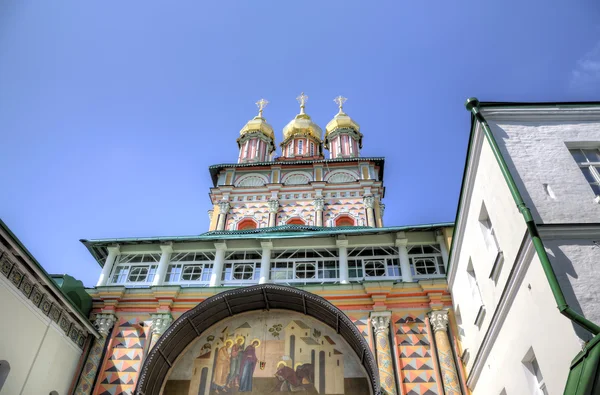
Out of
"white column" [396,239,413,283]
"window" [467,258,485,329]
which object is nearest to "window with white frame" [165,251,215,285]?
"white column" [396,239,413,283]

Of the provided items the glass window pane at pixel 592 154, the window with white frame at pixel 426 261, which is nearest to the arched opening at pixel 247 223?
the window with white frame at pixel 426 261

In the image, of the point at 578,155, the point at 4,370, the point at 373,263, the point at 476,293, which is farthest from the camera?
the point at 373,263

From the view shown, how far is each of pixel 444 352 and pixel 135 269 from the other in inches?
395

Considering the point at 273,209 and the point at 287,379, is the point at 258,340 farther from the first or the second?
the point at 273,209

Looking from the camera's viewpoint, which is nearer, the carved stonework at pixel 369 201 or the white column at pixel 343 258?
the white column at pixel 343 258

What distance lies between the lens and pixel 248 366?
550 inches

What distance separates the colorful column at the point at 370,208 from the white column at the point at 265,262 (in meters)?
8.25

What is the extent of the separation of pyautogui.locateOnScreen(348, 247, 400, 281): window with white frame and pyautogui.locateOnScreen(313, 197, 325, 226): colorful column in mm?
7147

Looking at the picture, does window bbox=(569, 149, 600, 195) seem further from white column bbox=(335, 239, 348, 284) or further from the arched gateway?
white column bbox=(335, 239, 348, 284)

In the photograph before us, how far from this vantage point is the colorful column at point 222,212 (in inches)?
920

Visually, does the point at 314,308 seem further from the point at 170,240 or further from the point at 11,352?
the point at 11,352

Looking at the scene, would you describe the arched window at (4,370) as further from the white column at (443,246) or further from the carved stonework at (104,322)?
the white column at (443,246)

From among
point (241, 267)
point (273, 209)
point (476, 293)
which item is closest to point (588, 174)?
point (476, 293)

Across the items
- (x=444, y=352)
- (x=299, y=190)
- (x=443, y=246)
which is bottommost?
(x=444, y=352)
